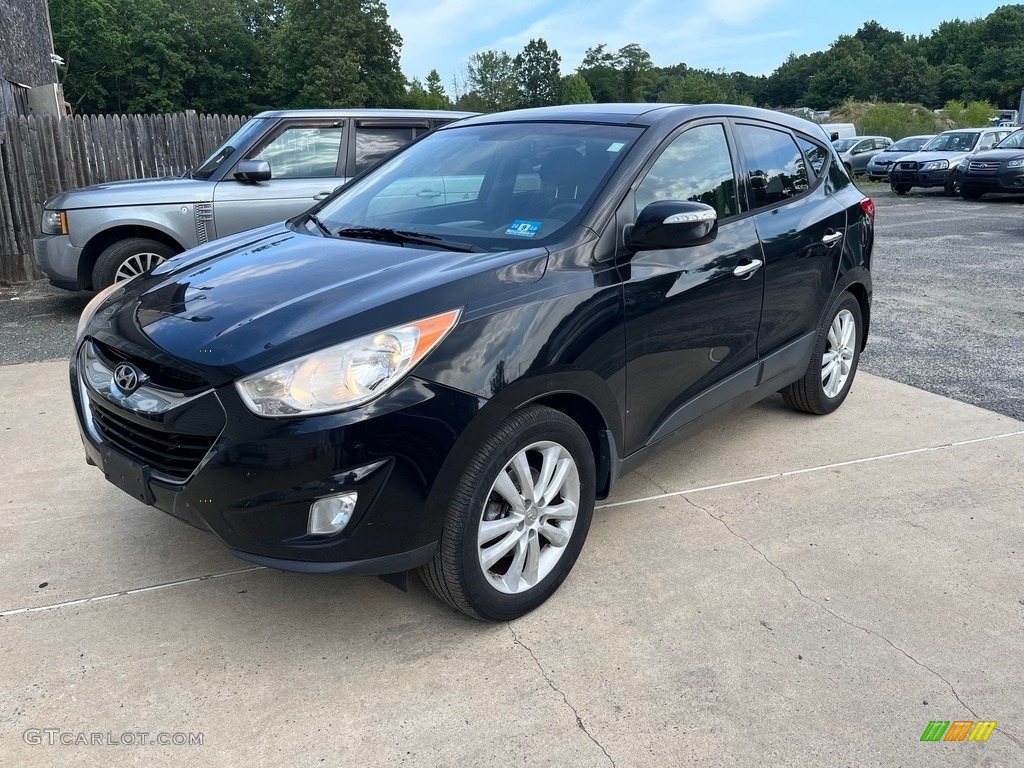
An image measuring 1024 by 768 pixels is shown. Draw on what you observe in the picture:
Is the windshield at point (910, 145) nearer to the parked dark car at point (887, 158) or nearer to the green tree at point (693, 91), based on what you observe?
the parked dark car at point (887, 158)

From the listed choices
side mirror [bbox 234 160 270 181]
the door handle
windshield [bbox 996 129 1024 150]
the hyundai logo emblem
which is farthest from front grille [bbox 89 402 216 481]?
windshield [bbox 996 129 1024 150]

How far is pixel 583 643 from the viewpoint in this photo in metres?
2.75

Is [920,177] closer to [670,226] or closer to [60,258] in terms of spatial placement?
[60,258]

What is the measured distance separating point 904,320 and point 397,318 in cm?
641

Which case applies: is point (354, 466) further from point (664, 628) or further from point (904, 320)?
point (904, 320)

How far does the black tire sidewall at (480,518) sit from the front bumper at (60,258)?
5.92 meters

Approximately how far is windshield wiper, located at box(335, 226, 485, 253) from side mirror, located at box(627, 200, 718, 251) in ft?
1.95

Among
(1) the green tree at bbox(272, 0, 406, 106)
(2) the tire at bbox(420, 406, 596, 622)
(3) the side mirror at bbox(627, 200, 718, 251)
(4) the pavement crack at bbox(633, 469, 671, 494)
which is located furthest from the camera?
(1) the green tree at bbox(272, 0, 406, 106)

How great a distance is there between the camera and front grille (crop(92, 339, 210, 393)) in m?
2.43

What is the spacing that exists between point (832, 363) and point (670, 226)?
7.66 feet

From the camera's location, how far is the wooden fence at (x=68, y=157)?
9.13 metres

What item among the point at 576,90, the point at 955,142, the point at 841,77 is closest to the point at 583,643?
the point at 955,142

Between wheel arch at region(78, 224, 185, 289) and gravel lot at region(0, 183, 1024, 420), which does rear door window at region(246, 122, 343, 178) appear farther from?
gravel lot at region(0, 183, 1024, 420)

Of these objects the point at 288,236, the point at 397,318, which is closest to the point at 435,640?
the point at 397,318
